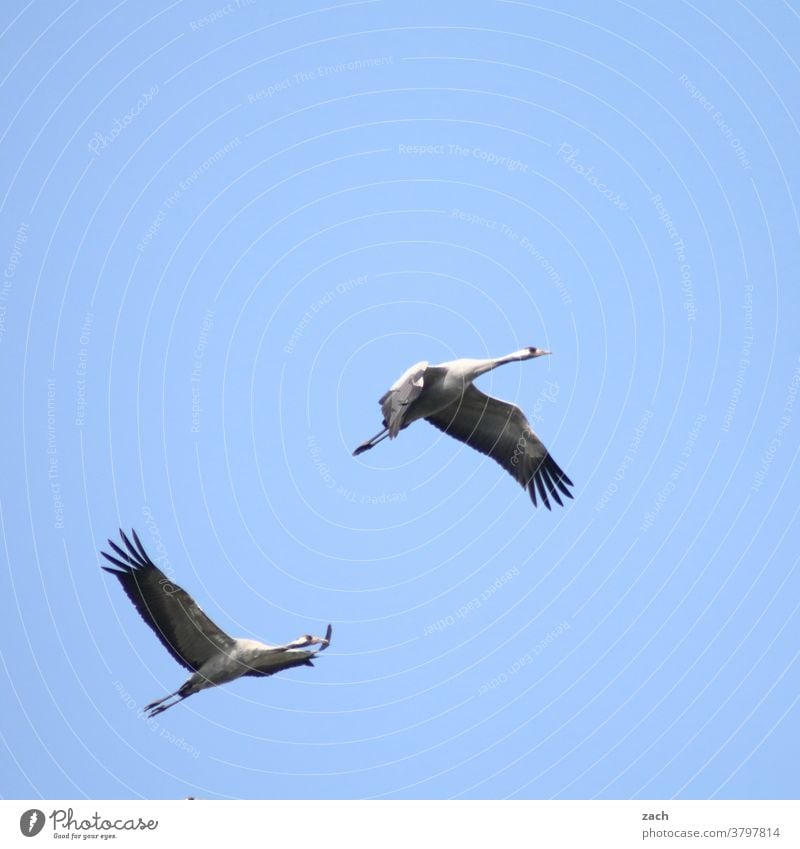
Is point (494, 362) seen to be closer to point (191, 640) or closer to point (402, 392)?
point (402, 392)

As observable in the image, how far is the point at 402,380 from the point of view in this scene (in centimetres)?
2575

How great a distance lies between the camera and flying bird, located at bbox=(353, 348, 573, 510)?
26.4 metres

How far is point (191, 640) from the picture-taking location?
25625 mm

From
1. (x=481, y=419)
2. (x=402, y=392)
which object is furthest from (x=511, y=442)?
(x=402, y=392)

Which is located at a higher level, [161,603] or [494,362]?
[494,362]

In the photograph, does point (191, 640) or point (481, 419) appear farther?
point (481, 419)

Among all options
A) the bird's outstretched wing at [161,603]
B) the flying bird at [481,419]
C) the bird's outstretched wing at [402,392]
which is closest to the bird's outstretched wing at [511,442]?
the flying bird at [481,419]

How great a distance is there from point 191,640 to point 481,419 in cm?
677

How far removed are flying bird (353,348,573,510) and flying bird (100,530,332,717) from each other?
12.6 feet

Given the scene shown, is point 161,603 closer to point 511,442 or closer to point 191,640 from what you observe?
point 191,640

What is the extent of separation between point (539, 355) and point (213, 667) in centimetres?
760

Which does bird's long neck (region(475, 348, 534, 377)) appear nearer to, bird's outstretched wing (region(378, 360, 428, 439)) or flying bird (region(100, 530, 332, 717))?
bird's outstretched wing (region(378, 360, 428, 439))
